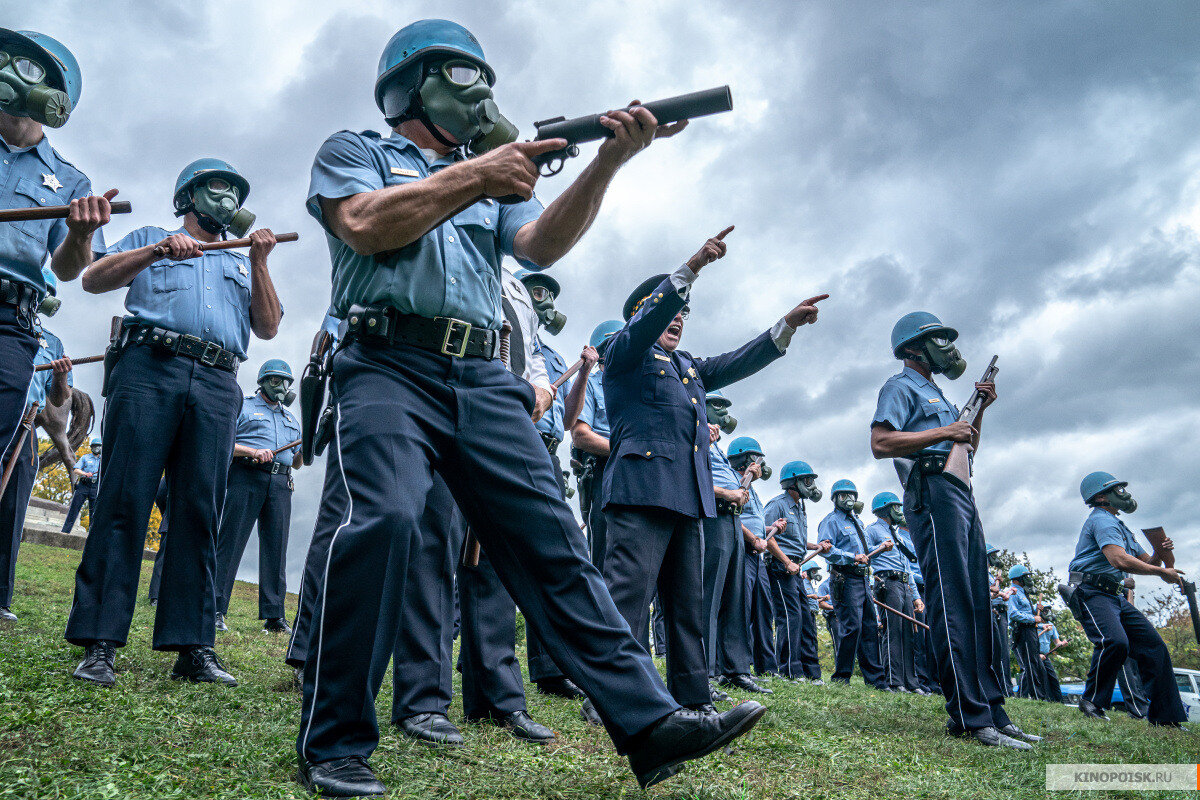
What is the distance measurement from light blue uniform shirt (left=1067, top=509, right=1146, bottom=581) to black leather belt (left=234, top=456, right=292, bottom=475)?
9.45m

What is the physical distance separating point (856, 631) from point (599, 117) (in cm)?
1215

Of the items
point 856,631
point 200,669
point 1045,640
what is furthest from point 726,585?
point 1045,640

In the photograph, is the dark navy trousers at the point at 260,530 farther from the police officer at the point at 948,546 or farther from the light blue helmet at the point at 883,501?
the light blue helmet at the point at 883,501

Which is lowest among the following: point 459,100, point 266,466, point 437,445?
point 437,445

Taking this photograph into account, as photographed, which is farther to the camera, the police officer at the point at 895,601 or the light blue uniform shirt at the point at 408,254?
the police officer at the point at 895,601

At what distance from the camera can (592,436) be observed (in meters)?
6.88

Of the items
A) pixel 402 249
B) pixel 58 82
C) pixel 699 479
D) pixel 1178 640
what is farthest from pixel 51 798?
pixel 1178 640

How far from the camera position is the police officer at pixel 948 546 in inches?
205

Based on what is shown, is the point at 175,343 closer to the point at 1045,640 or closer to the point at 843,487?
the point at 843,487

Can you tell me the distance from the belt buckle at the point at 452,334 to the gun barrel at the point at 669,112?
0.71 m

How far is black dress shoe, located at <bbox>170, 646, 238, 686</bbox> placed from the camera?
14.1 ft

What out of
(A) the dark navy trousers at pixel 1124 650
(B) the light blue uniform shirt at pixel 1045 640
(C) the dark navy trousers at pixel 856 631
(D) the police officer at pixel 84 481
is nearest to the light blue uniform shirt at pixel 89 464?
(D) the police officer at pixel 84 481

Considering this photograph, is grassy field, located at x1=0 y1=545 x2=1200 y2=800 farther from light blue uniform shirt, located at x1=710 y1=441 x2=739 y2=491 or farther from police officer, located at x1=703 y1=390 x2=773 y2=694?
light blue uniform shirt, located at x1=710 y1=441 x2=739 y2=491

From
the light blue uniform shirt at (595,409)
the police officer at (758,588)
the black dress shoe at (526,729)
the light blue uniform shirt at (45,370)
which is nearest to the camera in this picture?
the black dress shoe at (526,729)
